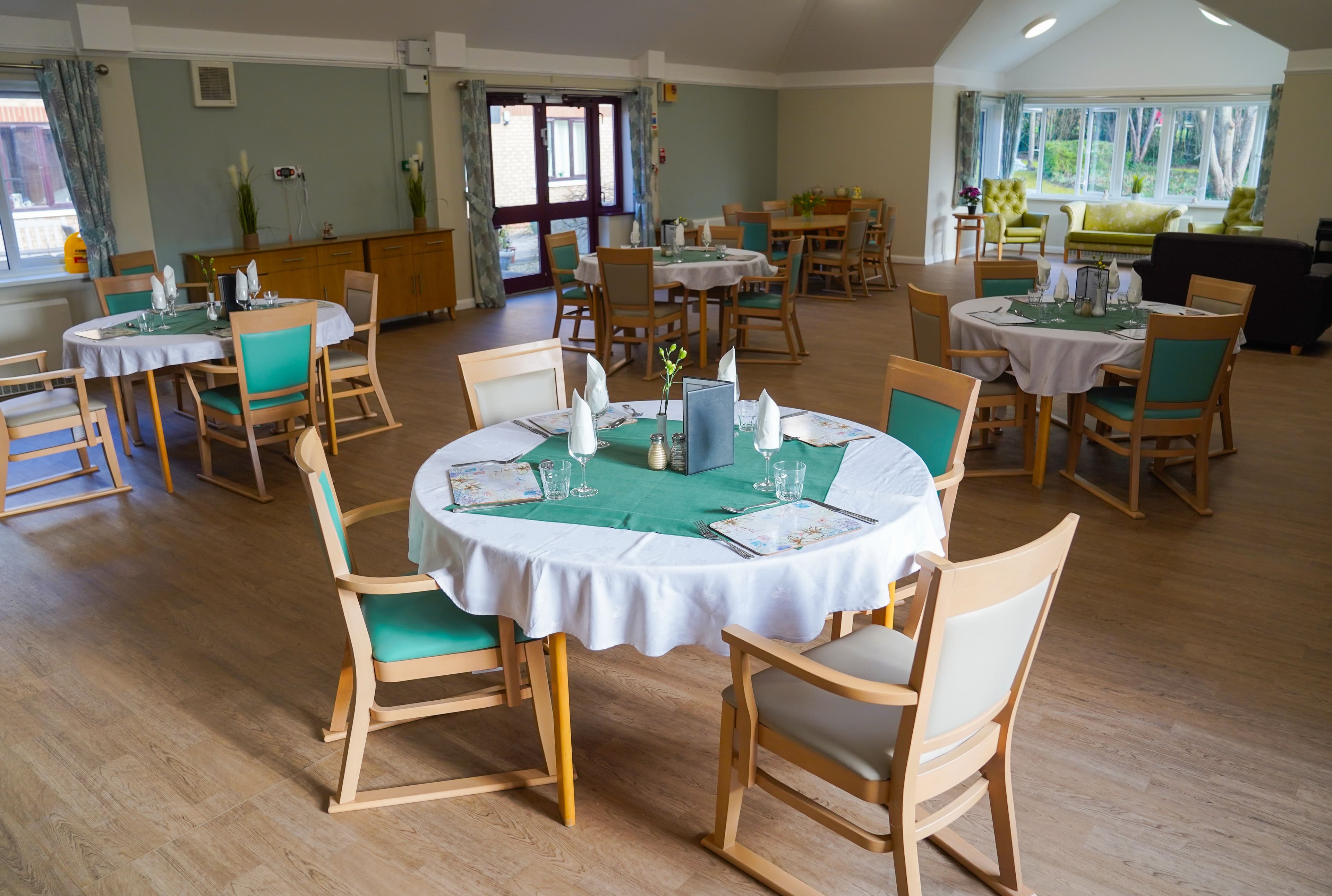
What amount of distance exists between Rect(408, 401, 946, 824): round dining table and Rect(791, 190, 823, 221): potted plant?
811 cm

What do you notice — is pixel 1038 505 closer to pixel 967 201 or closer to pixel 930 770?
pixel 930 770

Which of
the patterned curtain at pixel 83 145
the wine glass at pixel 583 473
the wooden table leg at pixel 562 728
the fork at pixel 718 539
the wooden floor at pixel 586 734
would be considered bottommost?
the wooden floor at pixel 586 734

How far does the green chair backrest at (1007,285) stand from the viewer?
219 inches

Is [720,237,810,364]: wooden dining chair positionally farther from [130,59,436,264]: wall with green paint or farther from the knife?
the knife

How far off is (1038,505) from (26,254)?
6.76 meters

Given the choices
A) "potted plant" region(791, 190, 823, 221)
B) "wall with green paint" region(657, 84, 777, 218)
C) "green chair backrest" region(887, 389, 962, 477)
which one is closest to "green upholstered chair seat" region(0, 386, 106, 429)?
"green chair backrest" region(887, 389, 962, 477)

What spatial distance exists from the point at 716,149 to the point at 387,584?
10720 mm

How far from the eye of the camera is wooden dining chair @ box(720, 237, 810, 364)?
22.1 feet

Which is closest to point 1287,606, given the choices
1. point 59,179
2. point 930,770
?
point 930,770

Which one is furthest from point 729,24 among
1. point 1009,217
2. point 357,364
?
point 357,364

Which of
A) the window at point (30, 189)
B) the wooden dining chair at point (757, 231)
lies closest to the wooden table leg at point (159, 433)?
the window at point (30, 189)

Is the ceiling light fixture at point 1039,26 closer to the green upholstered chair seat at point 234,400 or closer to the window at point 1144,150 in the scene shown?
the window at point 1144,150

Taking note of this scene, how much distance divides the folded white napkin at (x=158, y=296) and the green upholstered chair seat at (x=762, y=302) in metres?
3.68

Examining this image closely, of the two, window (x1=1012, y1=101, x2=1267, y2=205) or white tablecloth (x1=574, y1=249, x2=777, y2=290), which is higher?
window (x1=1012, y1=101, x2=1267, y2=205)
